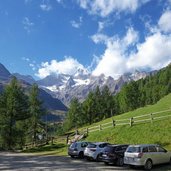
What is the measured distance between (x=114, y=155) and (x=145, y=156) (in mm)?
3802

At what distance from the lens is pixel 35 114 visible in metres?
75.4

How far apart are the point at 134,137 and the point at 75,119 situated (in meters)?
66.4

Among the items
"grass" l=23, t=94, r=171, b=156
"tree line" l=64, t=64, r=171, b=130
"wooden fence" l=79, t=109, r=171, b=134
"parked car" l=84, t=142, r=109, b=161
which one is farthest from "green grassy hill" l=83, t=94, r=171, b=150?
"tree line" l=64, t=64, r=171, b=130

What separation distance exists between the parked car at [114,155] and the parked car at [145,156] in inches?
82.1

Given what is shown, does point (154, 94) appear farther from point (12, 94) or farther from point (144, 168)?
point (144, 168)

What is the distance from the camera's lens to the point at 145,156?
1040 inches

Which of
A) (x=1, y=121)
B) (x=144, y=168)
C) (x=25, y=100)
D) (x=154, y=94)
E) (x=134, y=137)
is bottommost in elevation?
(x=144, y=168)

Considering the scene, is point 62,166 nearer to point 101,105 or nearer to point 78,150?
point 78,150

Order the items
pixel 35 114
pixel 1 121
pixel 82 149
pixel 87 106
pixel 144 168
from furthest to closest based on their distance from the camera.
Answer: pixel 87 106, pixel 35 114, pixel 1 121, pixel 82 149, pixel 144 168

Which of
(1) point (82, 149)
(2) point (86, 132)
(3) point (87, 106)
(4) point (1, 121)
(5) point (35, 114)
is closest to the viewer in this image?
(1) point (82, 149)

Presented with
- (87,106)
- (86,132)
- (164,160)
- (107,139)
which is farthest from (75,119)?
(164,160)

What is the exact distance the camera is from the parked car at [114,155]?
29438mm

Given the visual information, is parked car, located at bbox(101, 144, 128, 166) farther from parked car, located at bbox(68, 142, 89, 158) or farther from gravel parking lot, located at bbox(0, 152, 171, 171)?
parked car, located at bbox(68, 142, 89, 158)

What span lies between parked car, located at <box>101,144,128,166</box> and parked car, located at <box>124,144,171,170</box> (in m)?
2.09
